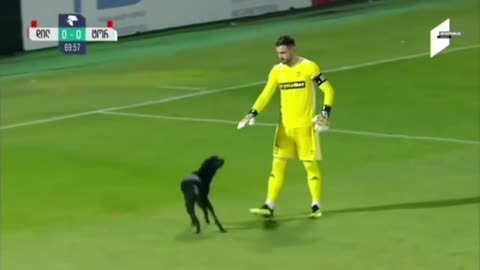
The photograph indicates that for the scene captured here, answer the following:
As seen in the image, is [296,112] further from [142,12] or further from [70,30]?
[70,30]

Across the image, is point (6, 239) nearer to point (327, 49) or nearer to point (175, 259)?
point (175, 259)

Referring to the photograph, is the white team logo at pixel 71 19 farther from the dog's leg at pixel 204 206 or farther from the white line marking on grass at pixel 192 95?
the dog's leg at pixel 204 206

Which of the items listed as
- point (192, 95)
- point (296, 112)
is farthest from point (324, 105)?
point (192, 95)

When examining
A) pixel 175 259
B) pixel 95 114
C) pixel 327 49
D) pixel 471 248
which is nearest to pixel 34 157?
pixel 95 114

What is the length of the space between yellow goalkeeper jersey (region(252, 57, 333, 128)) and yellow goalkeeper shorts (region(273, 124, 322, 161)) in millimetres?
72

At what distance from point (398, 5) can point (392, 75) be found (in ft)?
43.4

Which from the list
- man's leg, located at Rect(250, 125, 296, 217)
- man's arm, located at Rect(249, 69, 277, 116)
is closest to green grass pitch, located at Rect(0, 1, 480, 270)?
man's leg, located at Rect(250, 125, 296, 217)

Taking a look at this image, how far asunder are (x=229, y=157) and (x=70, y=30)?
1609cm

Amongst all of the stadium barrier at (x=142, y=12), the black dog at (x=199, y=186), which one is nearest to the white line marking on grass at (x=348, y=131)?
the black dog at (x=199, y=186)

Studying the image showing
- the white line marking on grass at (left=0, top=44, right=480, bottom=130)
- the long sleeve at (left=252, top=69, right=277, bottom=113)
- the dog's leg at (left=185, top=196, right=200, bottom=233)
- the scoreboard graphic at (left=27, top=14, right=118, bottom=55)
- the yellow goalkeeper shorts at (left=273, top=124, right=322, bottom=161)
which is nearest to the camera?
the dog's leg at (left=185, top=196, right=200, bottom=233)

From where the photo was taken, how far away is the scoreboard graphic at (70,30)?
1206 inches

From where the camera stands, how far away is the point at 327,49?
29703mm

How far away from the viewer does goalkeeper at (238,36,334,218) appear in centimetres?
1364

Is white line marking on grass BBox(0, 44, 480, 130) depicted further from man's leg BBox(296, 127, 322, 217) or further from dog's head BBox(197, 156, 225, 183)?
dog's head BBox(197, 156, 225, 183)
